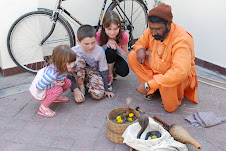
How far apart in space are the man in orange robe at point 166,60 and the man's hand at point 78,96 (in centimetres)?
77

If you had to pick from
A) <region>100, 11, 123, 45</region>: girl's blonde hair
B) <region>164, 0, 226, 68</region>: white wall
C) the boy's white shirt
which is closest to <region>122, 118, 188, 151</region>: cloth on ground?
the boy's white shirt

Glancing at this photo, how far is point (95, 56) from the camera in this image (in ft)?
10.8

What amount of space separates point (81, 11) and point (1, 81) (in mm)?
1837

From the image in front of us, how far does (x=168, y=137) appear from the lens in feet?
7.19

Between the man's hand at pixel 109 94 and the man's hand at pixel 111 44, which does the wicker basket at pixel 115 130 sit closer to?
the man's hand at pixel 109 94

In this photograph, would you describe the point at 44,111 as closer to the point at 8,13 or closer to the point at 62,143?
the point at 62,143

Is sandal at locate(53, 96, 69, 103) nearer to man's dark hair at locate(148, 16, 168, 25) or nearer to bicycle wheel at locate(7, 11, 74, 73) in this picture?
bicycle wheel at locate(7, 11, 74, 73)

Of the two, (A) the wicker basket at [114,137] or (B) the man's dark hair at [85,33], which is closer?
(A) the wicker basket at [114,137]

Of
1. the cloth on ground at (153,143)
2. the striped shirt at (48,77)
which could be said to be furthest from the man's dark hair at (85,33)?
the cloth on ground at (153,143)

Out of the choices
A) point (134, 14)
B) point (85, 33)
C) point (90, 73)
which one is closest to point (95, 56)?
point (90, 73)

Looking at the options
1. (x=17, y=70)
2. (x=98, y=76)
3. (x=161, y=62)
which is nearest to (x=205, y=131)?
(x=161, y=62)

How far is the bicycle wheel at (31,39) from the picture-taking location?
3.83 metres

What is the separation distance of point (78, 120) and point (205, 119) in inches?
56.7

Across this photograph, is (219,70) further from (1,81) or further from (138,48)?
(1,81)
